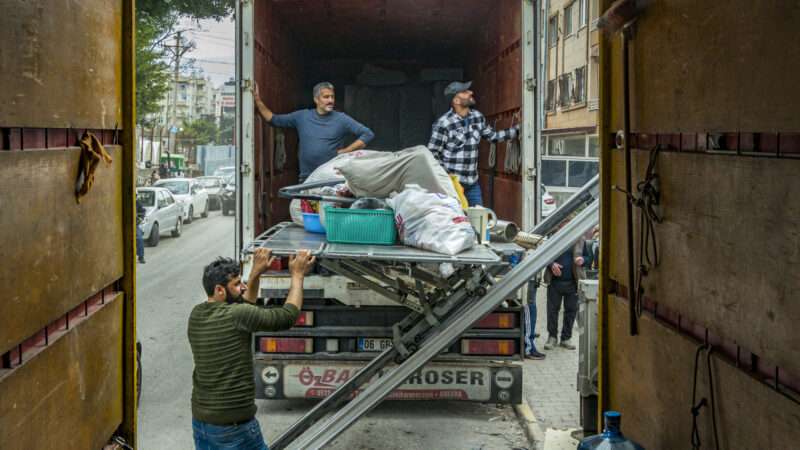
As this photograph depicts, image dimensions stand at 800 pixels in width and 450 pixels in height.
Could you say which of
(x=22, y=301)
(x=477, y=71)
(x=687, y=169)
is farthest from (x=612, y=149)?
(x=477, y=71)

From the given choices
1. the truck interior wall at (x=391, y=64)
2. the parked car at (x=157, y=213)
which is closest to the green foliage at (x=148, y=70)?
the parked car at (x=157, y=213)

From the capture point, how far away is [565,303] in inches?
401

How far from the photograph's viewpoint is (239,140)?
673 cm

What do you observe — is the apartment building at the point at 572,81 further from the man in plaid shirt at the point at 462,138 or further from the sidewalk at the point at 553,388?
the man in plaid shirt at the point at 462,138

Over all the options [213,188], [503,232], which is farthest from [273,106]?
[213,188]

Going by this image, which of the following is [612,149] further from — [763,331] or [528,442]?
[528,442]

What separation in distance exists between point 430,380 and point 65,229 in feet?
14.6

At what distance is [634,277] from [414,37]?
765 centimetres

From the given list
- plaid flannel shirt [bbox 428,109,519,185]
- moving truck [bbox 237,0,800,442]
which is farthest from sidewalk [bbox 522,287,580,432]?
moving truck [bbox 237,0,800,442]

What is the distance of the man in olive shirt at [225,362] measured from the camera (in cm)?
441

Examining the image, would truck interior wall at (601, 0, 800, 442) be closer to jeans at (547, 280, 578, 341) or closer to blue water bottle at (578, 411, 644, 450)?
blue water bottle at (578, 411, 644, 450)

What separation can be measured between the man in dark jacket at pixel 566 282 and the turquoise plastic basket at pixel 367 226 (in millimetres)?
4785

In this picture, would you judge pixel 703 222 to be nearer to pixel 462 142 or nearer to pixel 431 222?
pixel 431 222

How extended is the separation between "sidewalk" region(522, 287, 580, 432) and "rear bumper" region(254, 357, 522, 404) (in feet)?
1.78
